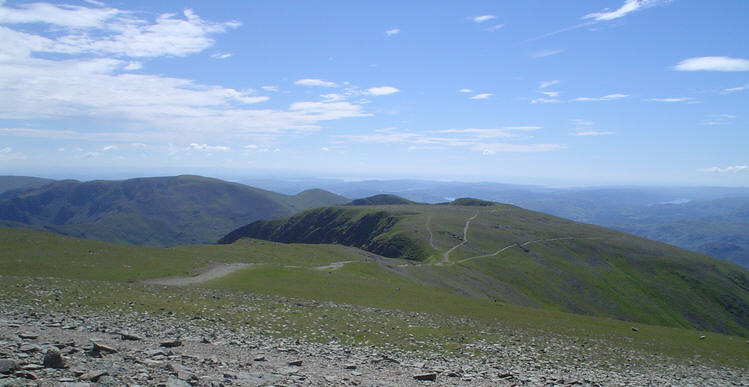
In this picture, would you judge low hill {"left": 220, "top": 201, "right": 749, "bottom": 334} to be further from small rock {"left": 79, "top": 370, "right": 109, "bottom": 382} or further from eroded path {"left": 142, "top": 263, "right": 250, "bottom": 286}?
small rock {"left": 79, "top": 370, "right": 109, "bottom": 382}

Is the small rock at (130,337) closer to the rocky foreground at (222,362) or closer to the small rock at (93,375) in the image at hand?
the rocky foreground at (222,362)

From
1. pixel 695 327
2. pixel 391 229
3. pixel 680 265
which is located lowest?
pixel 695 327

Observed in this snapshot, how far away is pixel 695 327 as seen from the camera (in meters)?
85.9

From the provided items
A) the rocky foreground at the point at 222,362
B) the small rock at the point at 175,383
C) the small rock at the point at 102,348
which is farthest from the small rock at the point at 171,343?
the small rock at the point at 175,383

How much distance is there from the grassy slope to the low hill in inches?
833

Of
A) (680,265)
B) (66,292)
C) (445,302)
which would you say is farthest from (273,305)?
(680,265)

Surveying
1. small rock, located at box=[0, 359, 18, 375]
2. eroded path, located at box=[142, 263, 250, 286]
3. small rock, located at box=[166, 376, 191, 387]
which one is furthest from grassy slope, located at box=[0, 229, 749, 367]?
small rock, located at box=[0, 359, 18, 375]

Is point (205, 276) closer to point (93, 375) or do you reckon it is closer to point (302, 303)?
point (302, 303)

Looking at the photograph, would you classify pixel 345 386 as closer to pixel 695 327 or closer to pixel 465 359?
pixel 465 359

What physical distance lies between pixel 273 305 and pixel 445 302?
54.0 ft

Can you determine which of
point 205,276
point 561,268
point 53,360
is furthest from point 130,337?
point 561,268

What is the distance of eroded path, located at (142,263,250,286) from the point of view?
34.2m

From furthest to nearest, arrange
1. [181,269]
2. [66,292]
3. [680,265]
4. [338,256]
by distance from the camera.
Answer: [680,265] → [338,256] → [181,269] → [66,292]

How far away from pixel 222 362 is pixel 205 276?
Result: 27.0 meters
